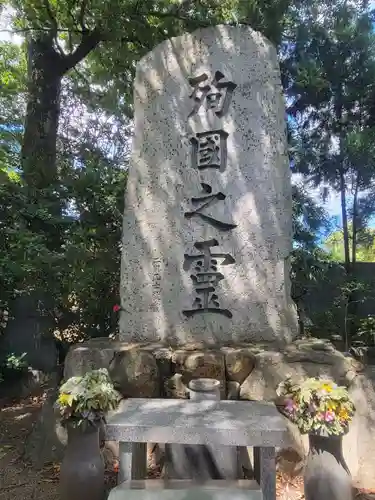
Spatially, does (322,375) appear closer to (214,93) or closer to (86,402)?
(86,402)

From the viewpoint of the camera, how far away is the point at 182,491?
166 centimetres

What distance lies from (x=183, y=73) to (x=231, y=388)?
280 cm

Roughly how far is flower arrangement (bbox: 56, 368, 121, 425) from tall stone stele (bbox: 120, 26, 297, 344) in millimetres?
981

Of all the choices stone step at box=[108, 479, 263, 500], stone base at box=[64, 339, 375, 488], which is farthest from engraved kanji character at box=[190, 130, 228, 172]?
stone step at box=[108, 479, 263, 500]

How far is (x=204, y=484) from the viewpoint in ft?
5.98

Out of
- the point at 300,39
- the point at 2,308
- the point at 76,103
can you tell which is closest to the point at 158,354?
the point at 2,308

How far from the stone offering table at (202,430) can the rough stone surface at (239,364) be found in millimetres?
623

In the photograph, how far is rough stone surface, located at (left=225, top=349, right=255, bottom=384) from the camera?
9.09ft

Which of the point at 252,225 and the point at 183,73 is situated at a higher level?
the point at 183,73

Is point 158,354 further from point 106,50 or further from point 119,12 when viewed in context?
point 106,50

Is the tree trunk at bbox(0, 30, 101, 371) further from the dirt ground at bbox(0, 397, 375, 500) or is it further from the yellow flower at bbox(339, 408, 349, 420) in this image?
the yellow flower at bbox(339, 408, 349, 420)

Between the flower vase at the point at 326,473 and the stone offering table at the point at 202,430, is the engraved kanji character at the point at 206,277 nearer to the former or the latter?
the stone offering table at the point at 202,430

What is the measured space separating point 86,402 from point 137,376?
2.23 ft

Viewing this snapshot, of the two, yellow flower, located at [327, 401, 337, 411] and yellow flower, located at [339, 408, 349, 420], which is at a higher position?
yellow flower, located at [327, 401, 337, 411]
